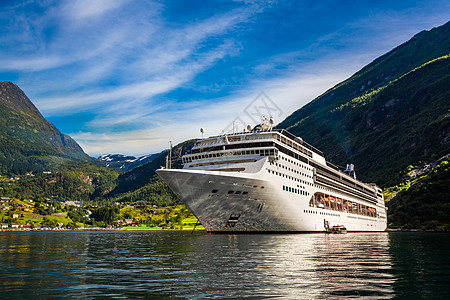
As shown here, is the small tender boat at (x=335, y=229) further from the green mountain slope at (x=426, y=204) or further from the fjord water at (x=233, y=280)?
the green mountain slope at (x=426, y=204)

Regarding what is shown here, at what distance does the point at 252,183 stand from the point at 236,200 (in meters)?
3.40

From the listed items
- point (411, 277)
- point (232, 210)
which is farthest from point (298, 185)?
point (411, 277)

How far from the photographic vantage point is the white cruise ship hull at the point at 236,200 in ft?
160

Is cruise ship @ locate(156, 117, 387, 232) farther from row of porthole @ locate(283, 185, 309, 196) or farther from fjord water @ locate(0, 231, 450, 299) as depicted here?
fjord water @ locate(0, 231, 450, 299)

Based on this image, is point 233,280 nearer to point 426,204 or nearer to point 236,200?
point 236,200

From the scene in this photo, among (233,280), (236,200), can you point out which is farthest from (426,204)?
(233,280)

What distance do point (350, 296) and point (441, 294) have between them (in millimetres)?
3612

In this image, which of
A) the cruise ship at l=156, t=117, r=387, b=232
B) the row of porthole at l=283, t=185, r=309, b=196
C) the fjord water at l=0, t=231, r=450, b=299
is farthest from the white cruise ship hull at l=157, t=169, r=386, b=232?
the fjord water at l=0, t=231, r=450, b=299

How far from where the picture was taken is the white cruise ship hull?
48.7 meters

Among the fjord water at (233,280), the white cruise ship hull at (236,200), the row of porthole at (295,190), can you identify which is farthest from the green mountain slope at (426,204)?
the fjord water at (233,280)

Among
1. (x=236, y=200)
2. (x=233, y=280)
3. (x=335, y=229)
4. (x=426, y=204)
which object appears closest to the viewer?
(x=233, y=280)

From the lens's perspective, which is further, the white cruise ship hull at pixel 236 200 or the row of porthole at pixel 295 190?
the row of porthole at pixel 295 190

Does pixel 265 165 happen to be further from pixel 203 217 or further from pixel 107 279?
pixel 107 279

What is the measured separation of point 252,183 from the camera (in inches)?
2009
